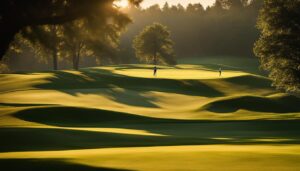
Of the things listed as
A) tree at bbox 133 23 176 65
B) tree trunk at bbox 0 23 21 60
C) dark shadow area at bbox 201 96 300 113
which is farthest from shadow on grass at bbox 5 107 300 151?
tree at bbox 133 23 176 65

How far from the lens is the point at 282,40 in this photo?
161 feet

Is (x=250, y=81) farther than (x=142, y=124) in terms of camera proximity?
Yes

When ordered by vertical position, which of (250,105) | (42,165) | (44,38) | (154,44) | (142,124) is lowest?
(250,105)

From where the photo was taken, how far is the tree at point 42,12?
20047 mm

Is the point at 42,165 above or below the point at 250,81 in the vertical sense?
above

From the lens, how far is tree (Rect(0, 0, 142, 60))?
2005cm

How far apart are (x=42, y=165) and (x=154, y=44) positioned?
11234cm

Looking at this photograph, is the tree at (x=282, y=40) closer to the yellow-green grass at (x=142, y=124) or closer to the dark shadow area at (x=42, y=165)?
the yellow-green grass at (x=142, y=124)

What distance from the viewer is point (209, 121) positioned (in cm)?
4222

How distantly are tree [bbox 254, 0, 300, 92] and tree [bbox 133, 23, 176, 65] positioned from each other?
7758cm

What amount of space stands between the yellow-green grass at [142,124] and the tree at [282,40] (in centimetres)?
373

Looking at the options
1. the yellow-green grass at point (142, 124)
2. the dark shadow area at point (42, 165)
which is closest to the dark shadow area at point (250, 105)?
the yellow-green grass at point (142, 124)

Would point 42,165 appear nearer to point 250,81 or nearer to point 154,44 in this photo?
point 250,81

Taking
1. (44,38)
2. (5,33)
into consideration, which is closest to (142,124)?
(44,38)
